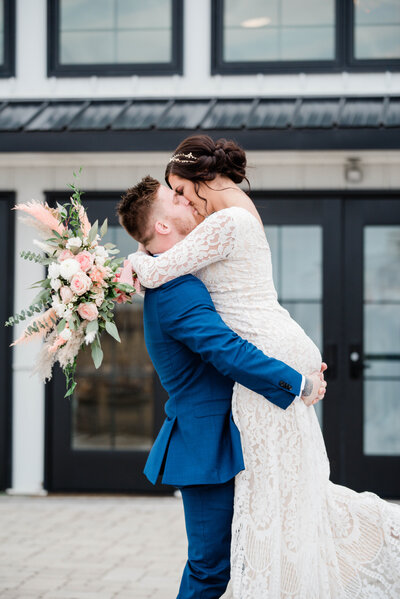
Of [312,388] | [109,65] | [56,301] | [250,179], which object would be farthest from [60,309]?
[109,65]

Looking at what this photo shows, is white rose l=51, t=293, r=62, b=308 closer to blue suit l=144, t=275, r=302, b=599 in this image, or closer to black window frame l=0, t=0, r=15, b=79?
blue suit l=144, t=275, r=302, b=599

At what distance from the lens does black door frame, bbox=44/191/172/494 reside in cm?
673

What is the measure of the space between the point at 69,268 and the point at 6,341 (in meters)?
4.23

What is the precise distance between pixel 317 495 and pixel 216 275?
85cm

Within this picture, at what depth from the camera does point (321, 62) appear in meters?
6.79

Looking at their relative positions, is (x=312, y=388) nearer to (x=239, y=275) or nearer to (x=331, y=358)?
(x=239, y=275)

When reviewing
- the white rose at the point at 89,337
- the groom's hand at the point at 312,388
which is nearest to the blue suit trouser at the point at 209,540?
the groom's hand at the point at 312,388

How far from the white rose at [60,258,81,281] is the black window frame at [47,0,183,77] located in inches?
174

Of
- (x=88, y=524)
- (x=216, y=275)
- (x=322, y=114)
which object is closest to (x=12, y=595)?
(x=88, y=524)

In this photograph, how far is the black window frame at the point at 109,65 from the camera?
22.5 ft

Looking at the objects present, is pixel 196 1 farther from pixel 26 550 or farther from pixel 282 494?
pixel 282 494

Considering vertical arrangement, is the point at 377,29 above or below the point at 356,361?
above

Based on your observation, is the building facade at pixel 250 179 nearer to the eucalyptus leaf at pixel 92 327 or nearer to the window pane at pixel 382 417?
the window pane at pixel 382 417

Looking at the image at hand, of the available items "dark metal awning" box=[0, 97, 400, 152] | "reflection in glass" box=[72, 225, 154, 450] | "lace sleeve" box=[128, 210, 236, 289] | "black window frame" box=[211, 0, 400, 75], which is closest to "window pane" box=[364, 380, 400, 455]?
"reflection in glass" box=[72, 225, 154, 450]
